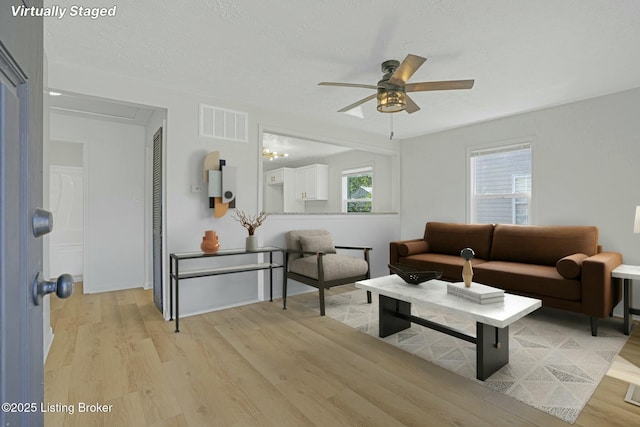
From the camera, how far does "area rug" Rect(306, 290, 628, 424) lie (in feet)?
6.23

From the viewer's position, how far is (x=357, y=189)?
21.3ft

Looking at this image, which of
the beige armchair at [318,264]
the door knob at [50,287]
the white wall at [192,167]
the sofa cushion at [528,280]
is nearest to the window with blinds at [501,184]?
the sofa cushion at [528,280]

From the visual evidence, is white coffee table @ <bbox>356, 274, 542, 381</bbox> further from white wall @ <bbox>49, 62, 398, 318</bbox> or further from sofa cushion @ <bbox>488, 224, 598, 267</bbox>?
white wall @ <bbox>49, 62, 398, 318</bbox>

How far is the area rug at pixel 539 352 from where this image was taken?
1899mm

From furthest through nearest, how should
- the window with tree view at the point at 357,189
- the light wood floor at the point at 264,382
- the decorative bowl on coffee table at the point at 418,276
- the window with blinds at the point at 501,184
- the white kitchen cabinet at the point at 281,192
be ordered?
the white kitchen cabinet at the point at 281,192 < the window with tree view at the point at 357,189 < the window with blinds at the point at 501,184 < the decorative bowl on coffee table at the point at 418,276 < the light wood floor at the point at 264,382

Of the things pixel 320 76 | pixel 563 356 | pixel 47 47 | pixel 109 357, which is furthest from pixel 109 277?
pixel 563 356

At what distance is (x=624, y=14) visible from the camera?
2.00 meters

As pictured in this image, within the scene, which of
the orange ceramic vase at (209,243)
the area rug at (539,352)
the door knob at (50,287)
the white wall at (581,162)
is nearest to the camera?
the door knob at (50,287)

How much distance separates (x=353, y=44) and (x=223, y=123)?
5.77ft

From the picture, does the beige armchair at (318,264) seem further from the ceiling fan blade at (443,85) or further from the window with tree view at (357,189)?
the window with tree view at (357,189)

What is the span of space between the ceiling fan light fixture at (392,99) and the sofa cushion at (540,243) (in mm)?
2285

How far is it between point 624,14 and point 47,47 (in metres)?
4.01

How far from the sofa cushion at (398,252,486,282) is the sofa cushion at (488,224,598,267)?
0.32 meters

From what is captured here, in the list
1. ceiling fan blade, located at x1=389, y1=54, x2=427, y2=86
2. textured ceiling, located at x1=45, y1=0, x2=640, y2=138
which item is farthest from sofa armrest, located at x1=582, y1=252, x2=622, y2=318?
ceiling fan blade, located at x1=389, y1=54, x2=427, y2=86
